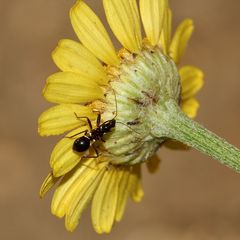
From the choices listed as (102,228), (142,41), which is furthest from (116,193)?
(142,41)

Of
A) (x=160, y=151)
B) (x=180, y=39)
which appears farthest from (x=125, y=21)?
(x=160, y=151)

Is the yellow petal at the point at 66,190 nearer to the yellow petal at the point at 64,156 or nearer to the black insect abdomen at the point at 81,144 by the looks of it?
the yellow petal at the point at 64,156

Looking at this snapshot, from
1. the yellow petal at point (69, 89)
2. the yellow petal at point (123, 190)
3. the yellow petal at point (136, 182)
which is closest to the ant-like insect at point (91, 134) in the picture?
the yellow petal at point (69, 89)

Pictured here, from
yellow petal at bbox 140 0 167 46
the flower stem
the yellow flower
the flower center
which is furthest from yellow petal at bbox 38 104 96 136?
yellow petal at bbox 140 0 167 46

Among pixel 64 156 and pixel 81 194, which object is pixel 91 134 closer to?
pixel 64 156

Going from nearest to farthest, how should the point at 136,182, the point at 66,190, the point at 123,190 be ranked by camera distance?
the point at 66,190 → the point at 123,190 → the point at 136,182

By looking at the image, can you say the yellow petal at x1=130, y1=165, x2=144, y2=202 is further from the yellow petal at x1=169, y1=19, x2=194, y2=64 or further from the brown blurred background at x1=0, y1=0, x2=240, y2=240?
the brown blurred background at x1=0, y1=0, x2=240, y2=240

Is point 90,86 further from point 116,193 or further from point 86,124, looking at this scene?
point 116,193
